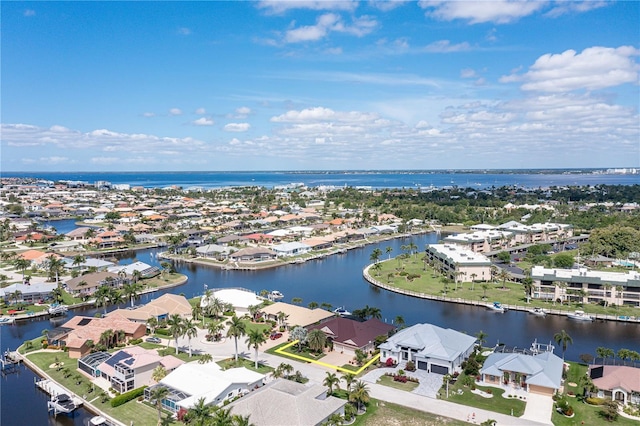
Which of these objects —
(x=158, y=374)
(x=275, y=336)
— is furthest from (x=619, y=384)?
(x=158, y=374)

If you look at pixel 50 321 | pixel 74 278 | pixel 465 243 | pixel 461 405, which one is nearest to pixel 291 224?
pixel 465 243

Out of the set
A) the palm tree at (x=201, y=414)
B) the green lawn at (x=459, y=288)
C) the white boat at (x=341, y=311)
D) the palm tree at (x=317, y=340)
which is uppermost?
the palm tree at (x=201, y=414)

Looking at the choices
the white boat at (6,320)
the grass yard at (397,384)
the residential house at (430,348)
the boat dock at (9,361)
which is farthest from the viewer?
the white boat at (6,320)

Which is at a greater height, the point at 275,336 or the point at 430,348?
the point at 430,348

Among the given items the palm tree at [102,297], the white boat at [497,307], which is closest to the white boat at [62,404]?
the palm tree at [102,297]

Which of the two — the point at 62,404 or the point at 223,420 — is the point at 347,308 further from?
the point at 223,420

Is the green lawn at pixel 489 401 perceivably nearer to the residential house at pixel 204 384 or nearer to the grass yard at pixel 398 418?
the grass yard at pixel 398 418
